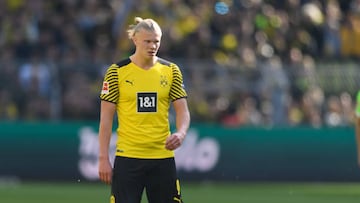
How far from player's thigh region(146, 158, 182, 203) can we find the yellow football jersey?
0.10m

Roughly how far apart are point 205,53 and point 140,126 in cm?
1247

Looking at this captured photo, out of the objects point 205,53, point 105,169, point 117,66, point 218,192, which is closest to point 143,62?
point 117,66

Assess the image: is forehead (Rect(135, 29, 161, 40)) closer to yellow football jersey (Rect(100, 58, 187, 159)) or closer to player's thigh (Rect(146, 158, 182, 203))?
yellow football jersey (Rect(100, 58, 187, 159))

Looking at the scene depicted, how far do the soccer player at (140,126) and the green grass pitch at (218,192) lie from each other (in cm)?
694

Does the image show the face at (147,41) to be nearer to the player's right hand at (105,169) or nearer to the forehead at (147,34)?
the forehead at (147,34)

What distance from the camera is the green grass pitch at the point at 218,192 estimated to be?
17375 mm

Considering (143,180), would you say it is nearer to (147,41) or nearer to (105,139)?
(105,139)

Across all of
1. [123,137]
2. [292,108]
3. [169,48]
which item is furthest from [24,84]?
[123,137]

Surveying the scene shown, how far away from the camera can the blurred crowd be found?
20406 mm

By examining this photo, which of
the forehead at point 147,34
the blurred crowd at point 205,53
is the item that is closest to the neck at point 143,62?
the forehead at point 147,34

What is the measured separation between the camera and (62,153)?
850 inches

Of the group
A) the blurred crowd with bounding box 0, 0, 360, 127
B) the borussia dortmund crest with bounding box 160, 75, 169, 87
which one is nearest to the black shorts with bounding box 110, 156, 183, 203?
the borussia dortmund crest with bounding box 160, 75, 169, 87

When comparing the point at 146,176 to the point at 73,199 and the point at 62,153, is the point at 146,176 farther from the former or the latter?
the point at 62,153

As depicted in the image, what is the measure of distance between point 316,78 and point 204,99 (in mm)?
2154
